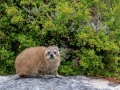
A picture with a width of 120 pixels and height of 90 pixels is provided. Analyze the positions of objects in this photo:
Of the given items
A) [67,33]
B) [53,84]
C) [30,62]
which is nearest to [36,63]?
[30,62]

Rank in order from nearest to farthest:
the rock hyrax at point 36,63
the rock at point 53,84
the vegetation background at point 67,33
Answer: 1. the rock at point 53,84
2. the rock hyrax at point 36,63
3. the vegetation background at point 67,33

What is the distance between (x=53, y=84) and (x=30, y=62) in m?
0.72

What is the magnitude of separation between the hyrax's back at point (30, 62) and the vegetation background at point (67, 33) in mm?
849

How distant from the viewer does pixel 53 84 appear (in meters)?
7.29

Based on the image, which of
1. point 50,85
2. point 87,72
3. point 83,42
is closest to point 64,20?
point 83,42

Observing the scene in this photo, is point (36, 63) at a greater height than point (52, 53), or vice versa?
point (52, 53)

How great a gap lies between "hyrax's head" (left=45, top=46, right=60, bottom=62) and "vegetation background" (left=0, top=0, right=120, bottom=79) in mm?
894

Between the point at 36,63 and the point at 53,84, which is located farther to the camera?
the point at 36,63

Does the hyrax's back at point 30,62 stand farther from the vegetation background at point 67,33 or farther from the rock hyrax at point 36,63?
the vegetation background at point 67,33

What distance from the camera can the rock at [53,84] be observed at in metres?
7.12

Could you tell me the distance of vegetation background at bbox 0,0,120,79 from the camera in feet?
27.2

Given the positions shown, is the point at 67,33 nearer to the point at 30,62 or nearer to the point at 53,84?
the point at 30,62

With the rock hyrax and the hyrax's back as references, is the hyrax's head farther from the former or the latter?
the hyrax's back

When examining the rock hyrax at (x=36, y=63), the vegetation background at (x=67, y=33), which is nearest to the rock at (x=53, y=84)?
the rock hyrax at (x=36, y=63)
